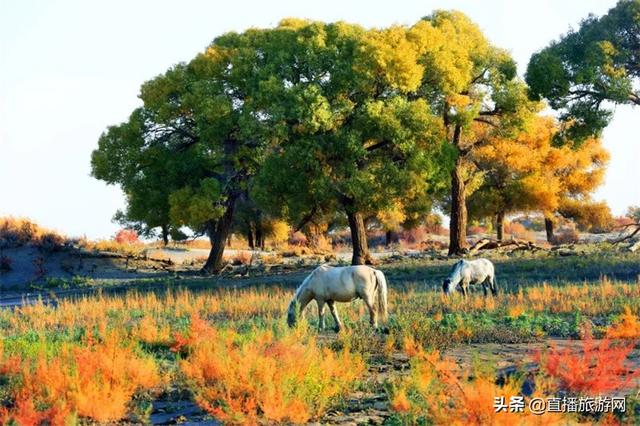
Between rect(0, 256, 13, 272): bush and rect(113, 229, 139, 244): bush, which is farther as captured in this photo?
rect(113, 229, 139, 244): bush

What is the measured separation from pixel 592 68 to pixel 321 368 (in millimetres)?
29924

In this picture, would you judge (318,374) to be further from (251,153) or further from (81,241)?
(81,241)

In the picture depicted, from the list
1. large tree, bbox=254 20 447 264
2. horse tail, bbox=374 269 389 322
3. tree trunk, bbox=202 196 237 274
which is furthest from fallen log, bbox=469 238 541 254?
horse tail, bbox=374 269 389 322

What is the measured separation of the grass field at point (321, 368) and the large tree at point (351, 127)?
15796mm

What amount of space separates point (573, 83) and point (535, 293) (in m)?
19.0

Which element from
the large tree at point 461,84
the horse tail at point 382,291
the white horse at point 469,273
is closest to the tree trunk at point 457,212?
the large tree at point 461,84

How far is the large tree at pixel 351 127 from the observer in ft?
119

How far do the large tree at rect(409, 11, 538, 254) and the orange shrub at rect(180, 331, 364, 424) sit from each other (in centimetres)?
2821

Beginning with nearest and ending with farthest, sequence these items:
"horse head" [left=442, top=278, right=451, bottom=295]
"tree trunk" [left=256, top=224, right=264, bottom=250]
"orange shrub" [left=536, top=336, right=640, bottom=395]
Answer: "orange shrub" [left=536, top=336, right=640, bottom=395] < "horse head" [left=442, top=278, right=451, bottom=295] < "tree trunk" [left=256, top=224, right=264, bottom=250]

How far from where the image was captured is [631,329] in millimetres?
15086

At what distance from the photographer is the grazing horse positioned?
17.9 m

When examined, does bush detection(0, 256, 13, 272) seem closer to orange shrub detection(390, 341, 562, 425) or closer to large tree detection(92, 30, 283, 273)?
large tree detection(92, 30, 283, 273)

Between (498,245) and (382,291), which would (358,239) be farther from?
(382,291)

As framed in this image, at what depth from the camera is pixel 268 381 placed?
10.3 m
